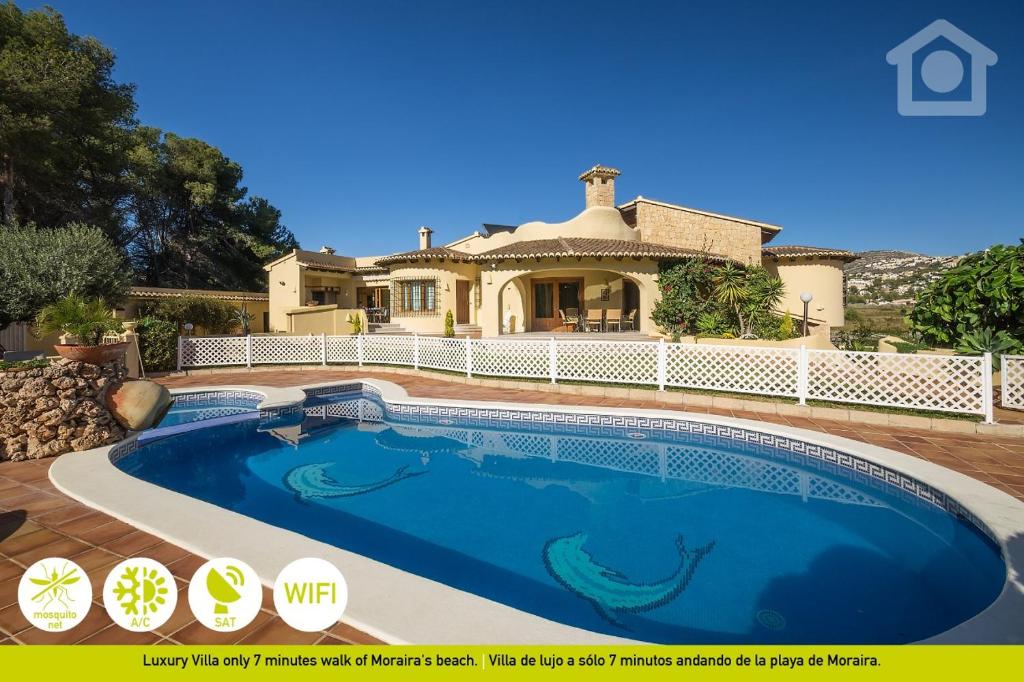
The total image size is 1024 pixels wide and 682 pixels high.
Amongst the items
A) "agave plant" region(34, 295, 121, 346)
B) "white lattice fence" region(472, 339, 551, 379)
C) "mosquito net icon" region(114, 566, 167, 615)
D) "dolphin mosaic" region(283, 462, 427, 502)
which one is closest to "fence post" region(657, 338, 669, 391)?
"white lattice fence" region(472, 339, 551, 379)

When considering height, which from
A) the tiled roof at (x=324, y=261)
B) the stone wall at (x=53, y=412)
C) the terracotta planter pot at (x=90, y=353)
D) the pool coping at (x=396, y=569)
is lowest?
the pool coping at (x=396, y=569)

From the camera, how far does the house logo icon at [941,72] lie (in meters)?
7.56

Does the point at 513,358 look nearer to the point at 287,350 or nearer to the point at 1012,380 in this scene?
the point at 287,350

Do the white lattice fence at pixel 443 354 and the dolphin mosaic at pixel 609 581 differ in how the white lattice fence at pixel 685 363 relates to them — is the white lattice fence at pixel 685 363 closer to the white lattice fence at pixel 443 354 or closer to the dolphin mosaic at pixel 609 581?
the white lattice fence at pixel 443 354

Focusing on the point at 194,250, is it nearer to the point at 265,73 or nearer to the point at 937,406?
the point at 265,73

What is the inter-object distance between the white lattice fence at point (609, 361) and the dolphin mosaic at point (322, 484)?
573cm

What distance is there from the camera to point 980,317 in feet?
27.6

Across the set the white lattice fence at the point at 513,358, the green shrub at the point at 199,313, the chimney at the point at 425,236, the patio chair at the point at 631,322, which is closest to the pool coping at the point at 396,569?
the white lattice fence at the point at 513,358

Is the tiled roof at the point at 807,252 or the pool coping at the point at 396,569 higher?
the tiled roof at the point at 807,252

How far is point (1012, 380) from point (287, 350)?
1801 cm

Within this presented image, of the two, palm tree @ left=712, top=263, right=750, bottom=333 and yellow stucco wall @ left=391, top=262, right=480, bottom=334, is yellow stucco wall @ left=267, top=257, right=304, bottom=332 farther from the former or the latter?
palm tree @ left=712, top=263, right=750, bottom=333

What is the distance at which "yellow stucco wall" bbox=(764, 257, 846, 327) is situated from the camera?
2030cm

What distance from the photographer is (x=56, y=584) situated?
2697 millimetres

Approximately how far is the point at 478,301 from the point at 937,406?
17.2 m
